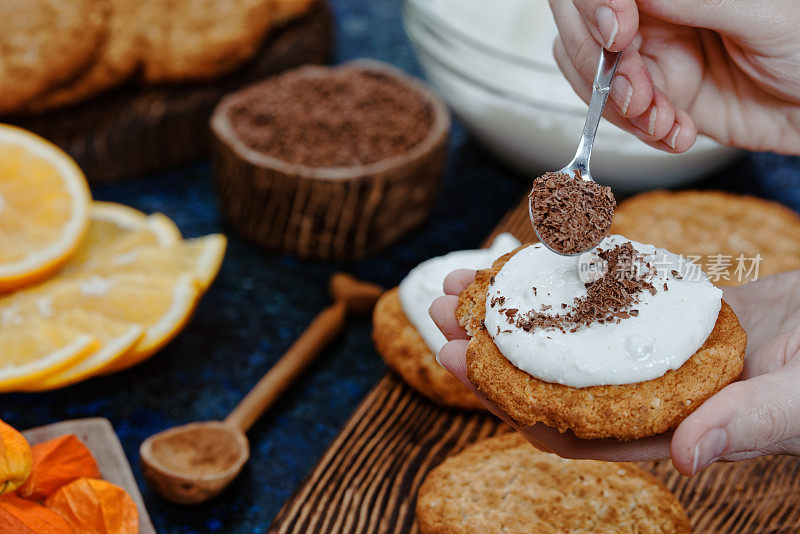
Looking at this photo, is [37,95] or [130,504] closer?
[130,504]

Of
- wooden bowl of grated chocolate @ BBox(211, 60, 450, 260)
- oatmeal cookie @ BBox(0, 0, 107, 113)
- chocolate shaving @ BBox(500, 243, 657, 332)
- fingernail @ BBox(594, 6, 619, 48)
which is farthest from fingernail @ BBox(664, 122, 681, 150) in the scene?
oatmeal cookie @ BBox(0, 0, 107, 113)

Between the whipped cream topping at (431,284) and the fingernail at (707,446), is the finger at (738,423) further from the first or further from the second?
the whipped cream topping at (431,284)

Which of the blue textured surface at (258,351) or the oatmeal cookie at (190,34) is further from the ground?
the oatmeal cookie at (190,34)

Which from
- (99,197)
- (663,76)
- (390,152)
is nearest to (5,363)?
(99,197)

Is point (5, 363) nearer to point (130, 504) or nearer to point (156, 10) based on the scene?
point (130, 504)

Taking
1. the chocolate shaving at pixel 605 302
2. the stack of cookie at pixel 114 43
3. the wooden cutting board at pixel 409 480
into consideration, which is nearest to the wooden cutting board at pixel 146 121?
the stack of cookie at pixel 114 43

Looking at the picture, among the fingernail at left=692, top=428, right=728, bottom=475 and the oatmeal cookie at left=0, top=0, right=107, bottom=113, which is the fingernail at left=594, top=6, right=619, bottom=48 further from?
the oatmeal cookie at left=0, top=0, right=107, bottom=113

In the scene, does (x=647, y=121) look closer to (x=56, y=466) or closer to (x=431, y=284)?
(x=431, y=284)
